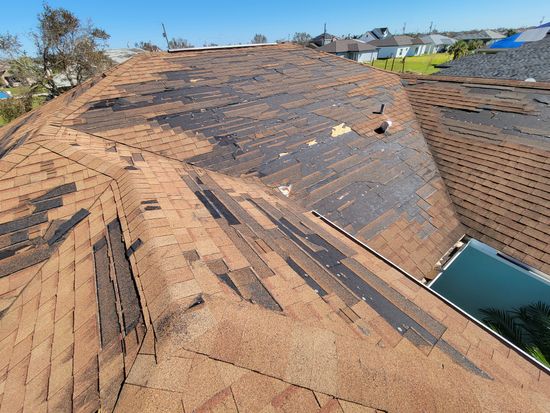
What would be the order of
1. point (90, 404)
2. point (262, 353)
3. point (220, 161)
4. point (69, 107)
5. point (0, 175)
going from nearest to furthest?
point (90, 404)
point (262, 353)
point (0, 175)
point (220, 161)
point (69, 107)

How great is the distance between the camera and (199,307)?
205 centimetres

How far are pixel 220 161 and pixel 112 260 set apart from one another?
12.6ft

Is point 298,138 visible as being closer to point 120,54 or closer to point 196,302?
point 196,302

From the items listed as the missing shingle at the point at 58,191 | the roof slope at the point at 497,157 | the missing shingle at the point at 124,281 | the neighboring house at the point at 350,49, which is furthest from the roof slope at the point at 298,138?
the neighboring house at the point at 350,49

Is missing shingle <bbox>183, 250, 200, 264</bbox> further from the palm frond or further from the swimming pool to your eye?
the palm frond

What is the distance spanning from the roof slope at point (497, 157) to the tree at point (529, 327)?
165 cm

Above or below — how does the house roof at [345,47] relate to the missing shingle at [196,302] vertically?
above

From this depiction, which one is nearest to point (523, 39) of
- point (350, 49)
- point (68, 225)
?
point (350, 49)

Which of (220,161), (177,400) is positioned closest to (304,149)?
(220,161)

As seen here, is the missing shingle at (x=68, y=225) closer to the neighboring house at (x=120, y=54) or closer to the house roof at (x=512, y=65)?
the house roof at (x=512, y=65)

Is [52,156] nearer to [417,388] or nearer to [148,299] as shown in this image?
[148,299]

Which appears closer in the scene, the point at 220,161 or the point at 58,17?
the point at 220,161

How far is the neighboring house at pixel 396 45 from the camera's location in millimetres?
66500

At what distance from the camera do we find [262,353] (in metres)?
1.88
